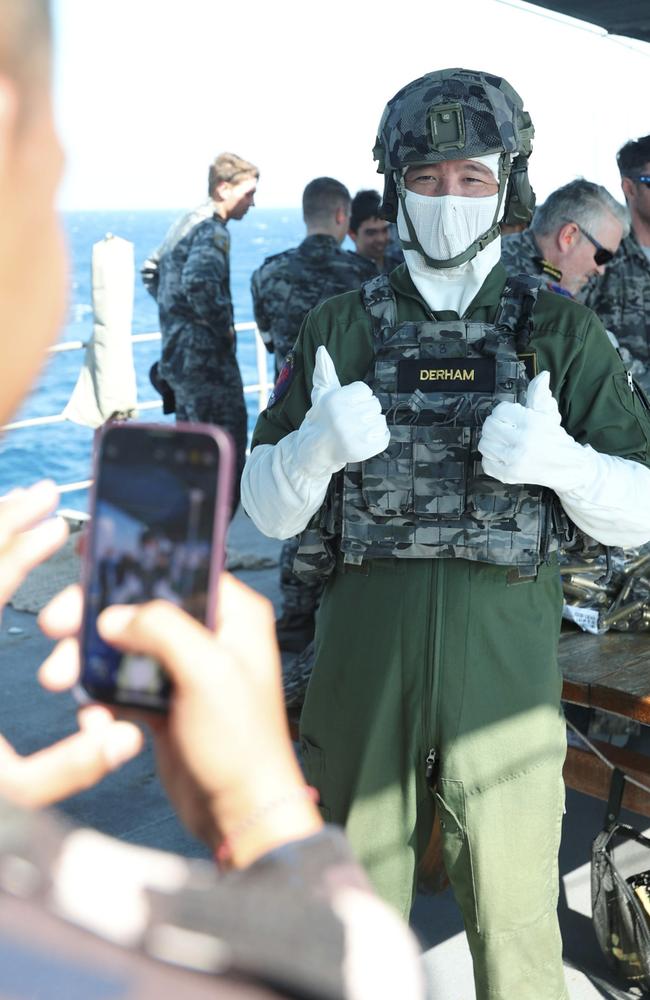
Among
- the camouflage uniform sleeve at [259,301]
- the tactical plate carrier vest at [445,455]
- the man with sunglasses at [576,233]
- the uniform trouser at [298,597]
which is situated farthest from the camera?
the camouflage uniform sleeve at [259,301]

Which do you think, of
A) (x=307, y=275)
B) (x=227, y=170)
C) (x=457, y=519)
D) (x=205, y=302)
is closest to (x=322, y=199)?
(x=307, y=275)

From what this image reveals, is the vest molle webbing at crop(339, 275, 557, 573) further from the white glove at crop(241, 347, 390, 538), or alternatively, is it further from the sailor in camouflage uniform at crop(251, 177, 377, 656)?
the sailor in camouflage uniform at crop(251, 177, 377, 656)

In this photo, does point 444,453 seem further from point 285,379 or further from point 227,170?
point 227,170

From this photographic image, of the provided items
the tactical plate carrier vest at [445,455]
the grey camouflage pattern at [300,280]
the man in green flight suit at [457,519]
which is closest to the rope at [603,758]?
the man in green flight suit at [457,519]

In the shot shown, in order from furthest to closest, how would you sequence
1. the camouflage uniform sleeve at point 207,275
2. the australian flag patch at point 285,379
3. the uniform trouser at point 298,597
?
the camouflage uniform sleeve at point 207,275
the uniform trouser at point 298,597
the australian flag patch at point 285,379

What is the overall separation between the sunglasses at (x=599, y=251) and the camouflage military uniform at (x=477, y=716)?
1567 mm

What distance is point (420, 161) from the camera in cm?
199

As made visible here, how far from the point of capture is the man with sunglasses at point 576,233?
342 centimetres

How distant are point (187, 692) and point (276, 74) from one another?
88.5 meters

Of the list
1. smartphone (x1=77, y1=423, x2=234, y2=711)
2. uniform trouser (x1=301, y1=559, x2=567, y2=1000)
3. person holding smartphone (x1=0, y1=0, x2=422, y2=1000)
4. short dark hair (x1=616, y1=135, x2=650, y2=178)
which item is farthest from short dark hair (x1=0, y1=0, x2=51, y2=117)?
short dark hair (x1=616, y1=135, x2=650, y2=178)

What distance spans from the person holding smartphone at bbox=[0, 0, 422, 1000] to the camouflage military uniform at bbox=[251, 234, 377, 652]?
12.5 ft

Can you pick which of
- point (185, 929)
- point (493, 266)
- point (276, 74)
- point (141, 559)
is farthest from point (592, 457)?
point (276, 74)

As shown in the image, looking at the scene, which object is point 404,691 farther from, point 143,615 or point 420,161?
point 143,615

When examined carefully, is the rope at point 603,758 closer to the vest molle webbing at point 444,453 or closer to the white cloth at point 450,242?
the vest molle webbing at point 444,453
